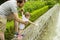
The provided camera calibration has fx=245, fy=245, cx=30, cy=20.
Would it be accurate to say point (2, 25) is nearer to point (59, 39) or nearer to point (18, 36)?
point (18, 36)

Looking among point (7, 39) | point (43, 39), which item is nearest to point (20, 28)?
point (7, 39)

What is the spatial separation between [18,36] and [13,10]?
1191 mm

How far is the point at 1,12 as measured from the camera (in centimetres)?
451

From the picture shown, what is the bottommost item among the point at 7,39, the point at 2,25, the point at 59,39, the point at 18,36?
the point at 59,39

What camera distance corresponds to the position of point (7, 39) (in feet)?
21.8

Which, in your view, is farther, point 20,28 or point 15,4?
point 20,28

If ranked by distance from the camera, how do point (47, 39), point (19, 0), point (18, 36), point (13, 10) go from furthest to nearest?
1. point (47, 39)
2. point (18, 36)
3. point (19, 0)
4. point (13, 10)

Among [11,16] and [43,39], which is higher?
[11,16]


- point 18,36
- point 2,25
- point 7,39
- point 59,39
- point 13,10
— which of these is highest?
point 13,10

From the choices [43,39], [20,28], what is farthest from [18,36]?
[43,39]

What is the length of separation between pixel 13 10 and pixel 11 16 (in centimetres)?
20

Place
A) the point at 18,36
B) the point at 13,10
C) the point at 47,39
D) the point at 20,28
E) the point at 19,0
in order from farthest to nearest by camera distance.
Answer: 1. the point at 47,39
2. the point at 20,28
3. the point at 18,36
4. the point at 19,0
5. the point at 13,10

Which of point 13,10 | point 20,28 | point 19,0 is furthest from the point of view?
point 20,28

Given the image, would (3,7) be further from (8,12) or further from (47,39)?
(47,39)
